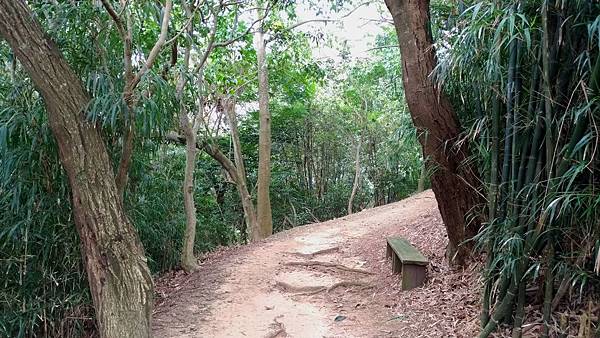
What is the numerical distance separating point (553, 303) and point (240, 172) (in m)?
6.11

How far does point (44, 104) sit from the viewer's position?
293cm

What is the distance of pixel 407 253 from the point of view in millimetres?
3920

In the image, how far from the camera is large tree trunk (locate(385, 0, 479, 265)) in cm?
312

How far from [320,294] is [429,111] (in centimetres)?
203

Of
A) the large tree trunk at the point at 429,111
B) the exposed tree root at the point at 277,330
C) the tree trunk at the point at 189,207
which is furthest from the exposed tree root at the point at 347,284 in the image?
the tree trunk at the point at 189,207

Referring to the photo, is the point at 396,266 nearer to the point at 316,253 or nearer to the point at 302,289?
the point at 302,289

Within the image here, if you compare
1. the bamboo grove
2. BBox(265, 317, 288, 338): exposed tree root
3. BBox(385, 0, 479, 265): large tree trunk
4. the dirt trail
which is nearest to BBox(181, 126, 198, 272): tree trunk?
the dirt trail

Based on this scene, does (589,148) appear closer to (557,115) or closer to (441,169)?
(557,115)

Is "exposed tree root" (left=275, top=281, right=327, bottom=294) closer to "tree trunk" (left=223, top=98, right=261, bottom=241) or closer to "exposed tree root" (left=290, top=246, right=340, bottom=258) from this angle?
"exposed tree root" (left=290, top=246, right=340, bottom=258)

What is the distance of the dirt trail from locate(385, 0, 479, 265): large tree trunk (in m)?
0.68

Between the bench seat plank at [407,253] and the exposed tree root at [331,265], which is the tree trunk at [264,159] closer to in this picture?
the exposed tree root at [331,265]

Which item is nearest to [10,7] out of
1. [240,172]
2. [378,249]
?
[378,249]

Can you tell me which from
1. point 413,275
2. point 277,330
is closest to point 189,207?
point 277,330

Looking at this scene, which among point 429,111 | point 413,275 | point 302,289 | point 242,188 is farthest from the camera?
point 242,188
